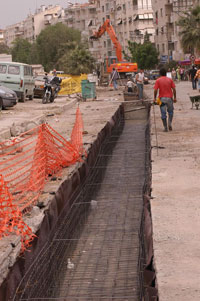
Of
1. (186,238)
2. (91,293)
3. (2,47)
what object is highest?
(2,47)

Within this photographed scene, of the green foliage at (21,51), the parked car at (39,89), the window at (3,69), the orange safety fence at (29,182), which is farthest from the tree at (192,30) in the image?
the green foliage at (21,51)

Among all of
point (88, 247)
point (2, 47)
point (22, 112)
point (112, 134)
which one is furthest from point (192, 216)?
point (2, 47)

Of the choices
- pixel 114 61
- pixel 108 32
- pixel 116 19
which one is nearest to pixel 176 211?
pixel 108 32

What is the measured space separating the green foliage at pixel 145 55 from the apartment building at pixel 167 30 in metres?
1.39

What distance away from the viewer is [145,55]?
93375 millimetres

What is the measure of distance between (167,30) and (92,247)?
286 feet

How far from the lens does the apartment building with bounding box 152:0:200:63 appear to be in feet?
287

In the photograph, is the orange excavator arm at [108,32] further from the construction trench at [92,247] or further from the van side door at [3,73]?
the construction trench at [92,247]

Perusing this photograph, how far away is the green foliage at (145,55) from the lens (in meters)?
92.7

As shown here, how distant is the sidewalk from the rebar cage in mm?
359

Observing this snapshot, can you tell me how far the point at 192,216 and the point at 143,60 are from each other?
288ft

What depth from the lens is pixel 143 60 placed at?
93688 millimetres

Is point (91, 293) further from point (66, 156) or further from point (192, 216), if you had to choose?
point (66, 156)

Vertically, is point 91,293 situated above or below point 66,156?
below
